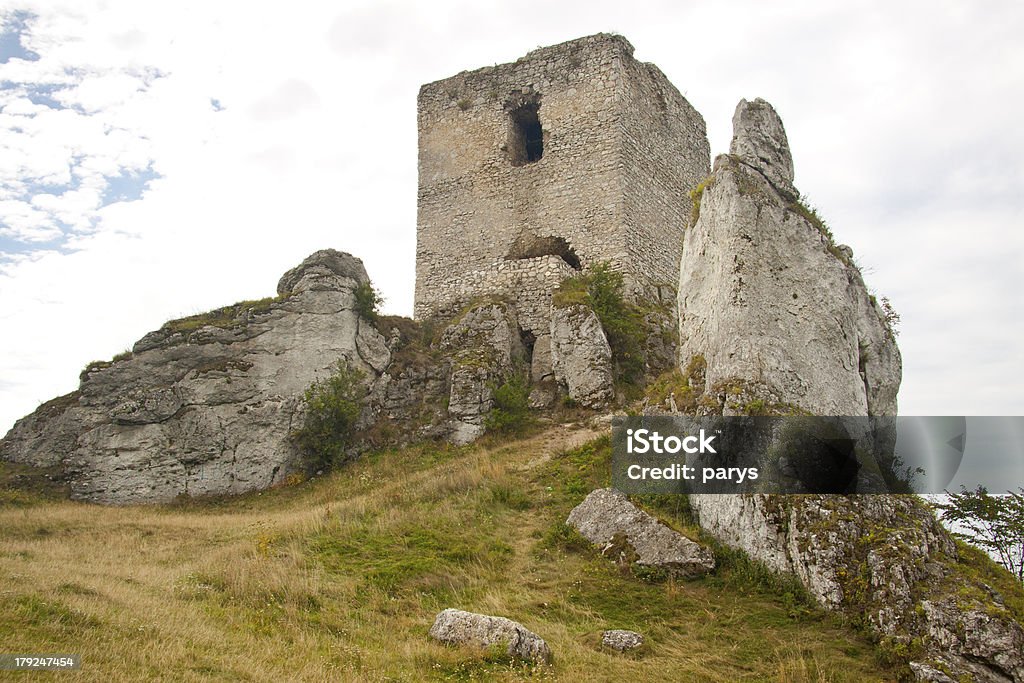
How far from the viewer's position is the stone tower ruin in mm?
21391

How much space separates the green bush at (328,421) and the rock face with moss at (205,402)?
0.31 m

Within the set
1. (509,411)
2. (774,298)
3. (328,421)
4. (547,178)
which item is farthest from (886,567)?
(547,178)

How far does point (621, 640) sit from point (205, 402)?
1316cm

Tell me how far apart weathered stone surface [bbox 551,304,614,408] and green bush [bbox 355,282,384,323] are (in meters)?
4.85

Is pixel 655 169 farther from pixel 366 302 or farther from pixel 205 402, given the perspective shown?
pixel 205 402

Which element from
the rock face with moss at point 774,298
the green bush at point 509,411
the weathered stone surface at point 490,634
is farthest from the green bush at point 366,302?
the weathered stone surface at point 490,634

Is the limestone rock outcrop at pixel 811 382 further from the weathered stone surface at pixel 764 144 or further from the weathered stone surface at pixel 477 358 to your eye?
the weathered stone surface at pixel 477 358

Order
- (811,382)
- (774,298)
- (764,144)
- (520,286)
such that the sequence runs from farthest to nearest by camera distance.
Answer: (520,286)
(764,144)
(774,298)
(811,382)

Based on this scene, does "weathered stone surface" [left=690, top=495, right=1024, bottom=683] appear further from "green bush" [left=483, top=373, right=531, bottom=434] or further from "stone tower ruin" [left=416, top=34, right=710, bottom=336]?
"stone tower ruin" [left=416, top=34, right=710, bottom=336]

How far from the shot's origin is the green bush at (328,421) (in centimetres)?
1802

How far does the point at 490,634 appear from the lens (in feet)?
26.1

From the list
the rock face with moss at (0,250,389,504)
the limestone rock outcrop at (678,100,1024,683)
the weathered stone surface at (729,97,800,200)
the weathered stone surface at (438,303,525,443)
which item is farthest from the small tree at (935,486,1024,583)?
the rock face with moss at (0,250,389,504)

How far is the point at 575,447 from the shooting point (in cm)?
1544

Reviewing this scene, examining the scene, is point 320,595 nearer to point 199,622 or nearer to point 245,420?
point 199,622
